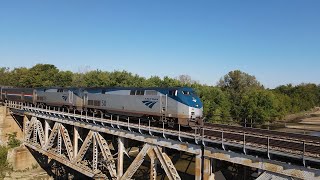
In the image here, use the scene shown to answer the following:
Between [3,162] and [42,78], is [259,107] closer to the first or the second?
[3,162]

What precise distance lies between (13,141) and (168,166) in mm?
37038

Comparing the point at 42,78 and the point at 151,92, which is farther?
the point at 42,78

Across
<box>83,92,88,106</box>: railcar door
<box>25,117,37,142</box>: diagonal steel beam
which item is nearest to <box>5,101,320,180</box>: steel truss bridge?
<box>83,92,88,106</box>: railcar door

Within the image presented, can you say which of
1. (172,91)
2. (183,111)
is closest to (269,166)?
(183,111)

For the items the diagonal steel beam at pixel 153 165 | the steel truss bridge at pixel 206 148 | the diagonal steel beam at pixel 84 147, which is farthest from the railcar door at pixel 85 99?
the diagonal steel beam at pixel 153 165

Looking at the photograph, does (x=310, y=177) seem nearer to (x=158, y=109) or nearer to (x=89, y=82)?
(x=158, y=109)

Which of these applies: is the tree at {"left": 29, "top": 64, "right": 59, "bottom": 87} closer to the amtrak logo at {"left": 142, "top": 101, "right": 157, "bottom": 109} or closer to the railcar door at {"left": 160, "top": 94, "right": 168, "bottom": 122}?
the amtrak logo at {"left": 142, "top": 101, "right": 157, "bottom": 109}

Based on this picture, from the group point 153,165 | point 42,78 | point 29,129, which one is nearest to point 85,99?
point 29,129

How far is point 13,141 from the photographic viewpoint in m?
48.8

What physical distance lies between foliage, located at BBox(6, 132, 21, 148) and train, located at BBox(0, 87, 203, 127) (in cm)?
999

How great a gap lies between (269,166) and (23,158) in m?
41.2

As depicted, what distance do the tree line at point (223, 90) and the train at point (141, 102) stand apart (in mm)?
12686

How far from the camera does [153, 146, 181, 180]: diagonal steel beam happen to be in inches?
848

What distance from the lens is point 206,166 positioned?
19.7m
